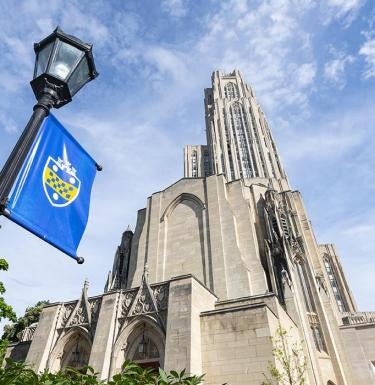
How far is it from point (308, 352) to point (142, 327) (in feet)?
30.7

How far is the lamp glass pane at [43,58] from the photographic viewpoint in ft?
17.0

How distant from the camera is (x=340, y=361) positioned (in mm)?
20469

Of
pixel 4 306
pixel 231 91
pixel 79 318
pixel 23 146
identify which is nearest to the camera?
pixel 23 146

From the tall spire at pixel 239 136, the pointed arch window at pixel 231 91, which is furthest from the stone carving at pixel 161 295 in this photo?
the pointed arch window at pixel 231 91

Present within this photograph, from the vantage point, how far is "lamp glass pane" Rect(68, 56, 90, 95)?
531 centimetres

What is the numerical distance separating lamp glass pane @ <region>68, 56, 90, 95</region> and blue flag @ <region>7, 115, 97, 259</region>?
75cm

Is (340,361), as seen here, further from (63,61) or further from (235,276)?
(63,61)

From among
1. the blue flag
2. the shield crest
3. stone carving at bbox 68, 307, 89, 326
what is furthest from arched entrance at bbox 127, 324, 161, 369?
the shield crest

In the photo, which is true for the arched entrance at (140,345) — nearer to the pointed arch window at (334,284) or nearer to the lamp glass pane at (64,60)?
the lamp glass pane at (64,60)

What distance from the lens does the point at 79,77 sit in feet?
18.0

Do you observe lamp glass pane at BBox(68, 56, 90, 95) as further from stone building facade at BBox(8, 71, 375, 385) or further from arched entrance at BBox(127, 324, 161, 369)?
arched entrance at BBox(127, 324, 161, 369)

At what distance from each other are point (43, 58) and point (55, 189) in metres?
2.15

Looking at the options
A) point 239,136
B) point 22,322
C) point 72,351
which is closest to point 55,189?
point 72,351

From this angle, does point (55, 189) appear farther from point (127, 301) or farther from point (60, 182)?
point (127, 301)
